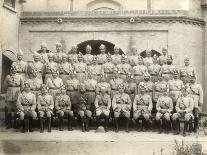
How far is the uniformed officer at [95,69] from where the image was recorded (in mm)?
14930

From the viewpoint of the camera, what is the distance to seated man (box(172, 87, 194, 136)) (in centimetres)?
1372

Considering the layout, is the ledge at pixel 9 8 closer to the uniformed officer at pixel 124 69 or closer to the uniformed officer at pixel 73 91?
the uniformed officer at pixel 73 91

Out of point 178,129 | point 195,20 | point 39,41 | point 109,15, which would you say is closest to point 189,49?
point 195,20

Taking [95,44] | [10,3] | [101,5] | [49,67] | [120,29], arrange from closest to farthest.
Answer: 1. [49,67]
2. [10,3]
3. [120,29]
4. [95,44]
5. [101,5]

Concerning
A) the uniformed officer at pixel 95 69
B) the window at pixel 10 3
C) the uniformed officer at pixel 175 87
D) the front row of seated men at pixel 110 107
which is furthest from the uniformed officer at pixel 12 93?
the window at pixel 10 3

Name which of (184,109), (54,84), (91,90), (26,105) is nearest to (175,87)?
(184,109)

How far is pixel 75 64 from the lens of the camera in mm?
14922

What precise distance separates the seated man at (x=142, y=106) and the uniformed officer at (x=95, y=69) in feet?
5.19

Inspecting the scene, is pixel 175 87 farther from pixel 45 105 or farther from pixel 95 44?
pixel 95 44

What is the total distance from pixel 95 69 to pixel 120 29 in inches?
273

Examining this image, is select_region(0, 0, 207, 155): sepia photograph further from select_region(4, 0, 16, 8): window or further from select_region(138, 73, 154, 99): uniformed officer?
select_region(4, 0, 16, 8): window

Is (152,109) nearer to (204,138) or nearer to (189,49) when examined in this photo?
(204,138)

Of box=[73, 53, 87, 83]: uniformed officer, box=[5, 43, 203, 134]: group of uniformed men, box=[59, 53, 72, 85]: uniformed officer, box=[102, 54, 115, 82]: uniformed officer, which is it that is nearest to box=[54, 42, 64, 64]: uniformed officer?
box=[5, 43, 203, 134]: group of uniformed men

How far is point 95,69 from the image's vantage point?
15.0 m
